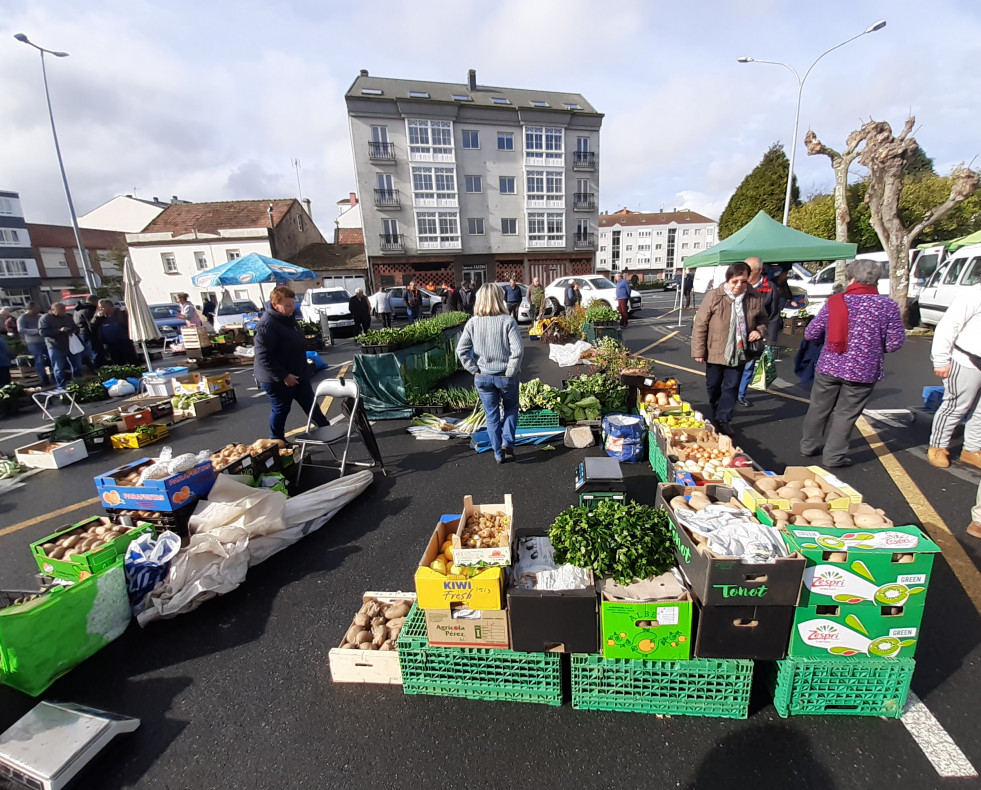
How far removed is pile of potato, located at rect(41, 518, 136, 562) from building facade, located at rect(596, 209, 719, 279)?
224ft

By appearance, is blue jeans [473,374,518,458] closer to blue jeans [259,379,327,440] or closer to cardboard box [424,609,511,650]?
blue jeans [259,379,327,440]

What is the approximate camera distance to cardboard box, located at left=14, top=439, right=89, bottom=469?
5.43m

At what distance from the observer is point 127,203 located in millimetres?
38844

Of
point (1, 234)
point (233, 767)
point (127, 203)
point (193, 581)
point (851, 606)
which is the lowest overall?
point (233, 767)

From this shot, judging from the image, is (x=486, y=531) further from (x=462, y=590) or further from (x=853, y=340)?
(x=853, y=340)

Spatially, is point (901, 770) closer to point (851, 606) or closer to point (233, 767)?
point (851, 606)

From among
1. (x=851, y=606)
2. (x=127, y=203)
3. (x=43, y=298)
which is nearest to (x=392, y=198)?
(x=127, y=203)

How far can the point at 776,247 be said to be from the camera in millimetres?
8141

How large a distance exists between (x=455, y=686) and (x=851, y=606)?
1.83 meters

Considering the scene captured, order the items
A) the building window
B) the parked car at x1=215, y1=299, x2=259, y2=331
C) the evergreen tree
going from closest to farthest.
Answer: the parked car at x1=215, y1=299, x2=259, y2=331 → the evergreen tree → the building window

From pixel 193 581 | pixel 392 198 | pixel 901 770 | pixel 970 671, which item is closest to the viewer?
pixel 901 770

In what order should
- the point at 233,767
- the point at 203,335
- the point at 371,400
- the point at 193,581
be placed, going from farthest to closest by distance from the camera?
the point at 203,335 → the point at 371,400 → the point at 193,581 → the point at 233,767

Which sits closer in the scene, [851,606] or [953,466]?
[851,606]

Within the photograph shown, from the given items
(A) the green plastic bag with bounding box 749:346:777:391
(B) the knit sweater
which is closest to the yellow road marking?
(A) the green plastic bag with bounding box 749:346:777:391
